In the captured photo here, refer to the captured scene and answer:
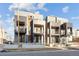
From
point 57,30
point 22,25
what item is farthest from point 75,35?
point 22,25

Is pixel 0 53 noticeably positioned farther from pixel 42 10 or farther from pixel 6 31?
pixel 42 10

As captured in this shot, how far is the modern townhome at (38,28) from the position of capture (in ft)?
11.7

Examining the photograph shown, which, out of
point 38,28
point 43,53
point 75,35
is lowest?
point 43,53

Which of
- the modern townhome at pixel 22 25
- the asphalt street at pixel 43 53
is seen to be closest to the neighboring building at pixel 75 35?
the asphalt street at pixel 43 53

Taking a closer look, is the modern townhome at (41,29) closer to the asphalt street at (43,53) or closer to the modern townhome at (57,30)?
the modern townhome at (57,30)

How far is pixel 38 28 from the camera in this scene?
3.56 meters

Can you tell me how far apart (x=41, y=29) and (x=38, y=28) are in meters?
0.06

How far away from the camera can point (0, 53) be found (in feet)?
11.6

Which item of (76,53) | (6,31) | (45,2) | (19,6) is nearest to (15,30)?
(6,31)

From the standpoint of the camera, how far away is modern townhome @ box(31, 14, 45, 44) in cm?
357

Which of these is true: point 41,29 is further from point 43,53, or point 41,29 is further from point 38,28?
point 43,53

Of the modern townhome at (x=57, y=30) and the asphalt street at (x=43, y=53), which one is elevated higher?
the modern townhome at (x=57, y=30)

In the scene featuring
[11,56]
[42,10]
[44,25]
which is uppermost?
[42,10]

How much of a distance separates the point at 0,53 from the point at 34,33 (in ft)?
2.00
